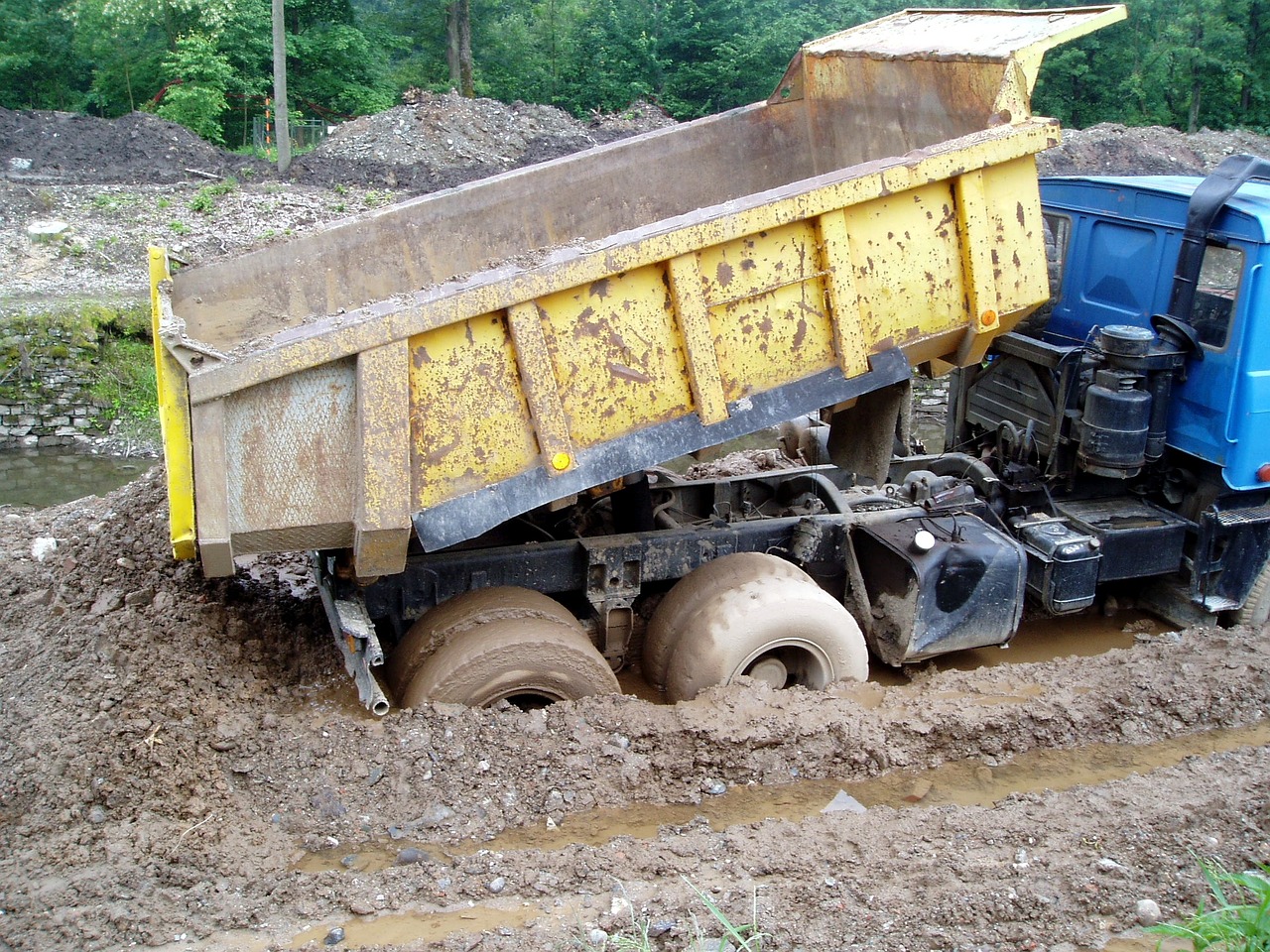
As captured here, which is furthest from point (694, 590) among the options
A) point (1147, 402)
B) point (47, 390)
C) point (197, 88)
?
point (197, 88)

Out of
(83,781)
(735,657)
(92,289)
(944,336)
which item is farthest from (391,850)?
(92,289)

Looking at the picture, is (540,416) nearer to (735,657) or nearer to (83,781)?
(735,657)

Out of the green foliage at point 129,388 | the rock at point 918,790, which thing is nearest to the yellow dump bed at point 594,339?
the rock at point 918,790

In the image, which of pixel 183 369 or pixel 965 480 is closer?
pixel 183 369

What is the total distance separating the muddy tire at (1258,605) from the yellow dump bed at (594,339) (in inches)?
88.9

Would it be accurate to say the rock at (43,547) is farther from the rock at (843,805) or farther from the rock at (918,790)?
the rock at (918,790)

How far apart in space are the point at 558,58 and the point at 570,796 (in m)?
30.6

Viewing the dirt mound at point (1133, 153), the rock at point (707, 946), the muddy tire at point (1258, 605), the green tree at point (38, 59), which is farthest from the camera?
the green tree at point (38, 59)

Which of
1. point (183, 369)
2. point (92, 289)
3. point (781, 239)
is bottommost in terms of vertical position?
point (92, 289)

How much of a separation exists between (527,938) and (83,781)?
6.11ft

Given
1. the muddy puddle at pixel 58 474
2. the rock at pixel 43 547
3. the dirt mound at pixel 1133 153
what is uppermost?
the dirt mound at pixel 1133 153

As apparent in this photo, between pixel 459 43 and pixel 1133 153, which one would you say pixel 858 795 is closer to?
pixel 1133 153

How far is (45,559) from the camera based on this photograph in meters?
6.49

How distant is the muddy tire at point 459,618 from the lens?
4.78 meters
